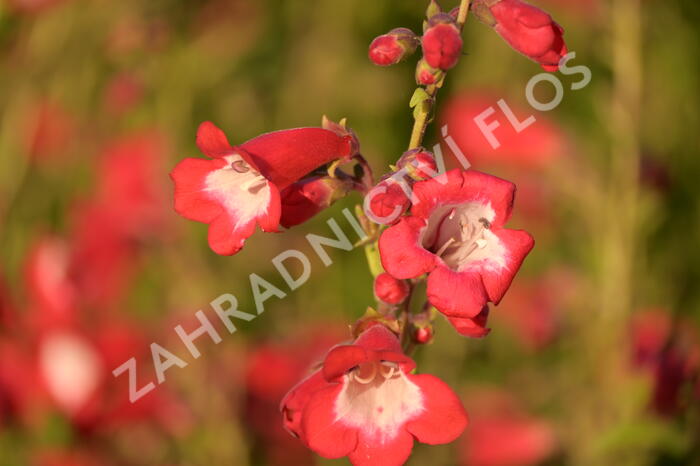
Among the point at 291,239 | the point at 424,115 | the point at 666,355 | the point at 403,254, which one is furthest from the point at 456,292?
the point at 291,239

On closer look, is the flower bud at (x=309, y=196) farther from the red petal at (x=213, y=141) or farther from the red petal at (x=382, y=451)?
the red petal at (x=382, y=451)

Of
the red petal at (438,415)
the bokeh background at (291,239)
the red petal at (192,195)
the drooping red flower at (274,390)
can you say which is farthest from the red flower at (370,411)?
the drooping red flower at (274,390)

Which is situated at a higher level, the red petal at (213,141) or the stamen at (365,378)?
the red petal at (213,141)

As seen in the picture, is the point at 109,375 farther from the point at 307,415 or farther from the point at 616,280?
the point at 616,280

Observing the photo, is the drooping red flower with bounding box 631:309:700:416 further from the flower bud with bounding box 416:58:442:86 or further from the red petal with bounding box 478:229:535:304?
the flower bud with bounding box 416:58:442:86

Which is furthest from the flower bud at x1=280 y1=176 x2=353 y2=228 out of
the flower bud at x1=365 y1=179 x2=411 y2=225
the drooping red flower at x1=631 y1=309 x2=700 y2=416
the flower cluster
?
the drooping red flower at x1=631 y1=309 x2=700 y2=416

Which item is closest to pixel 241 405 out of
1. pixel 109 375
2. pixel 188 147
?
pixel 109 375
